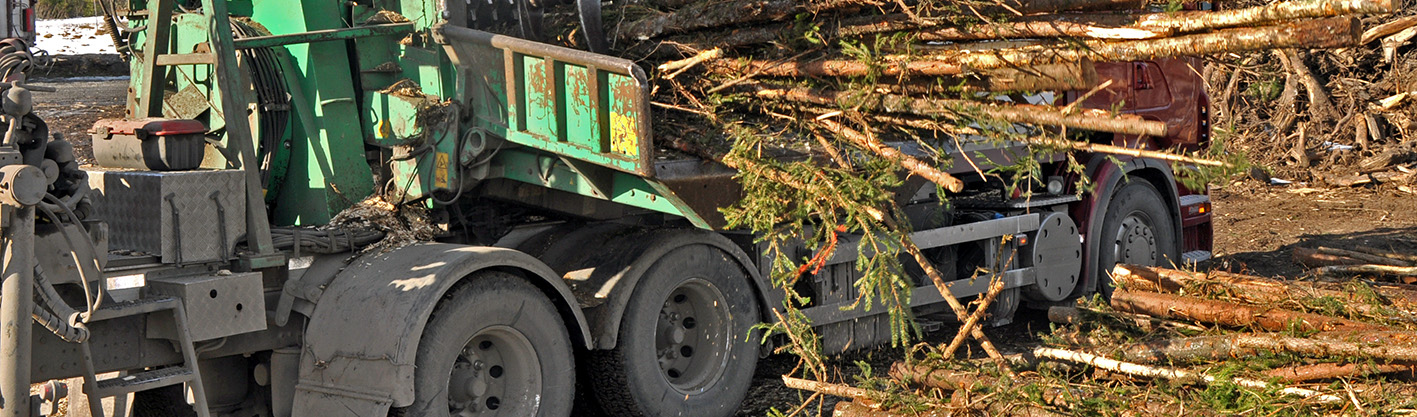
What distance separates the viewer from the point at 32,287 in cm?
441

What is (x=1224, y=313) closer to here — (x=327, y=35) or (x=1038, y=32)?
(x=1038, y=32)

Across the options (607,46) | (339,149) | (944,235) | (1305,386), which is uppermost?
(607,46)

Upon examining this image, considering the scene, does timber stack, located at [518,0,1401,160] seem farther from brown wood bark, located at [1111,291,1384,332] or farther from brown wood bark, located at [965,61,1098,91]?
brown wood bark, located at [1111,291,1384,332]

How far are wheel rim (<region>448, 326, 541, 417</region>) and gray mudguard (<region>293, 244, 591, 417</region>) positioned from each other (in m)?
0.37

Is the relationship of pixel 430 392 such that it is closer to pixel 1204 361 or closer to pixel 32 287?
pixel 32 287

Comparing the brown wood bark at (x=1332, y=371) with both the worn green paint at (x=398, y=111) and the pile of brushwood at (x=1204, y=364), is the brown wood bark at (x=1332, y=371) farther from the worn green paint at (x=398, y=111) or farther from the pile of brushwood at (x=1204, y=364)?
the worn green paint at (x=398, y=111)

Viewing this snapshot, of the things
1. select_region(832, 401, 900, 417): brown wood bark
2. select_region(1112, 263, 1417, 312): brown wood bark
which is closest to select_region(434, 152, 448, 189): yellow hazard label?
select_region(832, 401, 900, 417): brown wood bark

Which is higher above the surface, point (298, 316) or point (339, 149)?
Answer: point (339, 149)

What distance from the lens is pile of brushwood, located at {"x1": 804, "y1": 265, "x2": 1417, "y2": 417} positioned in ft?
18.2

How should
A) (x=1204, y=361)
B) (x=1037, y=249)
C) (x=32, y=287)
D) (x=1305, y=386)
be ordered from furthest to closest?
(x=1037, y=249)
(x=1204, y=361)
(x=1305, y=386)
(x=32, y=287)

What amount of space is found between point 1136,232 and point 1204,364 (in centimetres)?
331

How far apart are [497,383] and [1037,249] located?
13.4 feet

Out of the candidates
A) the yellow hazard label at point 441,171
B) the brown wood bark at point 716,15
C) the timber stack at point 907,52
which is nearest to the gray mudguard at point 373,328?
the yellow hazard label at point 441,171

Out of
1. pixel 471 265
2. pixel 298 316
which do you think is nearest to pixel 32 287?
pixel 298 316
